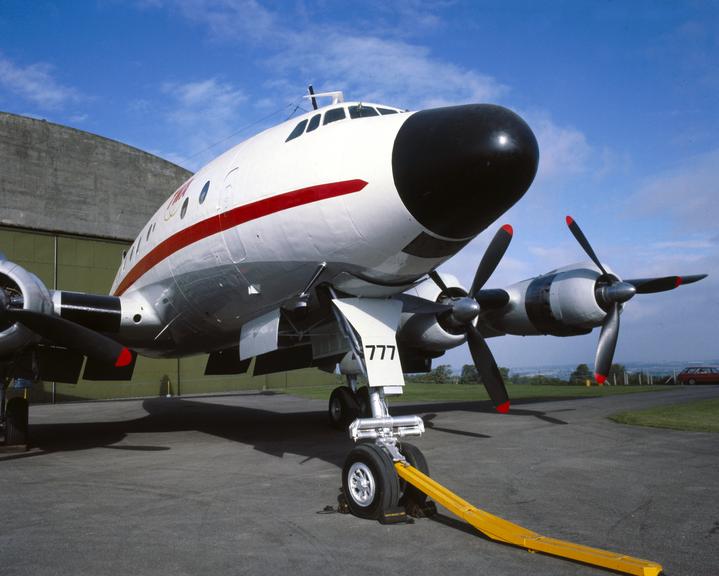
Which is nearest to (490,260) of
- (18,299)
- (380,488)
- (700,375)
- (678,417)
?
(678,417)

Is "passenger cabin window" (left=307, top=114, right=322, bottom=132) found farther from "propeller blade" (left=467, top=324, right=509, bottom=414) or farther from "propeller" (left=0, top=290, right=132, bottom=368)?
"propeller blade" (left=467, top=324, right=509, bottom=414)

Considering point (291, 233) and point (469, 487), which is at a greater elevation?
point (291, 233)

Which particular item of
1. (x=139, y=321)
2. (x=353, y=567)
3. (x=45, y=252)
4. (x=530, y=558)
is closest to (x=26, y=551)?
(x=353, y=567)

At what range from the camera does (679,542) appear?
4781 mm

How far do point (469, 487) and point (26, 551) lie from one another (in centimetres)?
464

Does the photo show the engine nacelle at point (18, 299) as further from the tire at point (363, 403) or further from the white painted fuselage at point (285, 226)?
the tire at point (363, 403)

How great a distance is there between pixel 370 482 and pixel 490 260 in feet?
23.4

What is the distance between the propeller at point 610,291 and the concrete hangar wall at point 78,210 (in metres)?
23.5

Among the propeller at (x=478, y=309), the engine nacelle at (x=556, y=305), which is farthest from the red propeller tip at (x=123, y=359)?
the engine nacelle at (x=556, y=305)

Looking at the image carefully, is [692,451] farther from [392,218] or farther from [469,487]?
[392,218]

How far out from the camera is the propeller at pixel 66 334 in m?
9.25

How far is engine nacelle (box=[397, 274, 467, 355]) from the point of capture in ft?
41.2

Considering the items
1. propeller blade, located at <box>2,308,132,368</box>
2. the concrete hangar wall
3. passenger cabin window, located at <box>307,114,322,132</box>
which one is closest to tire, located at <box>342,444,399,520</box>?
passenger cabin window, located at <box>307,114,322,132</box>

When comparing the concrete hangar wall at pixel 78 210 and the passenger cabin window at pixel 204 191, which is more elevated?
the concrete hangar wall at pixel 78 210
